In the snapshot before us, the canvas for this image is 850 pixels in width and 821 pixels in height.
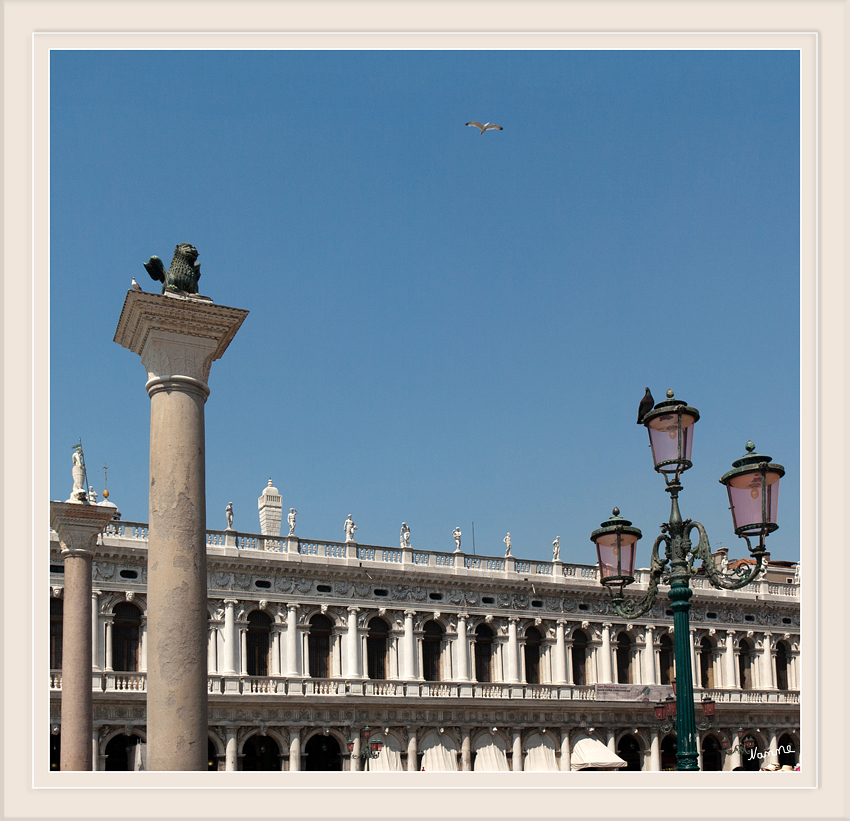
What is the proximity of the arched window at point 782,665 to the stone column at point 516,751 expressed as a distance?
13.1 meters

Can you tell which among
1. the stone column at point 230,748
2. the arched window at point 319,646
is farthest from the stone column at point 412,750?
the stone column at point 230,748

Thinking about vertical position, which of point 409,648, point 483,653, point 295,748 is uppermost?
point 409,648

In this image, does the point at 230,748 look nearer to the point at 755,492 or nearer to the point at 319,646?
the point at 319,646

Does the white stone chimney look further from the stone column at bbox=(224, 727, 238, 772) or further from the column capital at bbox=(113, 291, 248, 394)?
the column capital at bbox=(113, 291, 248, 394)

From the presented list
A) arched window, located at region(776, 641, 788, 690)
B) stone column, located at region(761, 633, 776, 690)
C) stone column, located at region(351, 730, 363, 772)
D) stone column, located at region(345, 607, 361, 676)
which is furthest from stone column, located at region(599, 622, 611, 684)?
stone column, located at region(351, 730, 363, 772)

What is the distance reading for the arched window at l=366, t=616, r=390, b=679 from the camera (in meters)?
37.2

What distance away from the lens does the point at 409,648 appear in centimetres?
3759

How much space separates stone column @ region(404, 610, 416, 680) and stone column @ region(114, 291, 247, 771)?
29.0 m

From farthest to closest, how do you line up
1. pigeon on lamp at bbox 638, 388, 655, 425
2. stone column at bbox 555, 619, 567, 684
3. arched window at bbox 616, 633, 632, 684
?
1. arched window at bbox 616, 633, 632, 684
2. stone column at bbox 555, 619, 567, 684
3. pigeon on lamp at bbox 638, 388, 655, 425

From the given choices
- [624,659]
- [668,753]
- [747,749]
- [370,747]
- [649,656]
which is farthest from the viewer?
[747,749]

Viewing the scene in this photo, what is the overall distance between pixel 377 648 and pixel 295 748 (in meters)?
→ 4.52

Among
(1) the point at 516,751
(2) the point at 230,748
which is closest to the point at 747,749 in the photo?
(1) the point at 516,751
